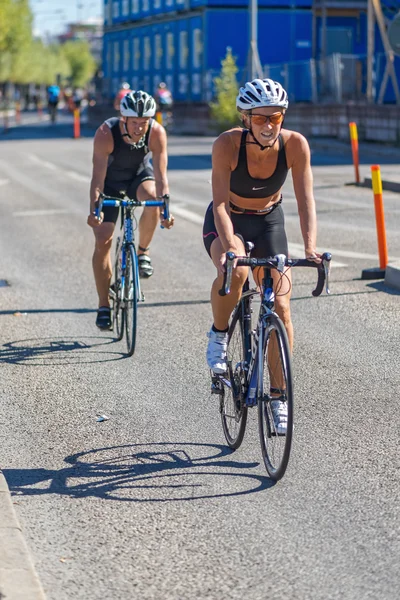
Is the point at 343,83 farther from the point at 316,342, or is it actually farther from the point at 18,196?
the point at 316,342

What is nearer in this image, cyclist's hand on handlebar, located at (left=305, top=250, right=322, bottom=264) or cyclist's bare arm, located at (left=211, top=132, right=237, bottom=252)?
cyclist's hand on handlebar, located at (left=305, top=250, right=322, bottom=264)

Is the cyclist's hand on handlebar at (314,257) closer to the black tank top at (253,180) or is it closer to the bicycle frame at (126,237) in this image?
the black tank top at (253,180)

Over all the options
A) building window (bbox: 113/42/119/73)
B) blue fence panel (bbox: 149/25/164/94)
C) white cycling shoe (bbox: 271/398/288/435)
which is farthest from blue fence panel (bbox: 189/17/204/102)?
white cycling shoe (bbox: 271/398/288/435)

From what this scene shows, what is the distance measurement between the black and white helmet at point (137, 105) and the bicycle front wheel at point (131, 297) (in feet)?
3.28

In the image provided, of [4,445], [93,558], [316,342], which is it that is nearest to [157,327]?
[316,342]

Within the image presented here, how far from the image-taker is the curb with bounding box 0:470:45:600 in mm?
4117

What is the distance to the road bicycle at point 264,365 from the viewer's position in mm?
5434

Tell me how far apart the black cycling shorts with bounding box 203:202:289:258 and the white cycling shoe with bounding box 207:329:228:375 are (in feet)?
1.52

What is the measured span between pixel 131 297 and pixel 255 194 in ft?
9.55

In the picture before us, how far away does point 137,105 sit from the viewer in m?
8.59

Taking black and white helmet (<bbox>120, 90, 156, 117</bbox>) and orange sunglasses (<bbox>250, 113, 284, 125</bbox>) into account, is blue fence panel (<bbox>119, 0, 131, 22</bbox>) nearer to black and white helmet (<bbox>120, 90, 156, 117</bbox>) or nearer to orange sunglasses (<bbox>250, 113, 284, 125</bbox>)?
black and white helmet (<bbox>120, 90, 156, 117</bbox>)

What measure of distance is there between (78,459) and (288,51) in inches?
1996

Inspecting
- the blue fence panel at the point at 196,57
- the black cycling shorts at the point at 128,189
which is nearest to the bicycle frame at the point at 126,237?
the black cycling shorts at the point at 128,189

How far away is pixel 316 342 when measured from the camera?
905 centimetres
